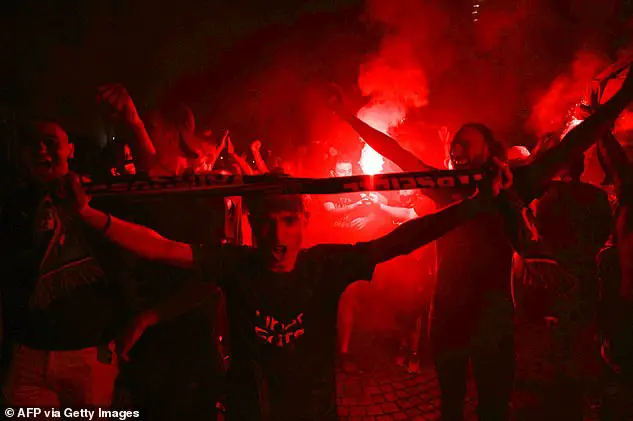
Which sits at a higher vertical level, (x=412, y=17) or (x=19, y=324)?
(x=412, y=17)

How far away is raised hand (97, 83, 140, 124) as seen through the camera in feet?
11.3

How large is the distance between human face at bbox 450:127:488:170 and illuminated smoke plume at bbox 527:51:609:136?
12.3ft

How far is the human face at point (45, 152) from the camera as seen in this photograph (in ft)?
8.79

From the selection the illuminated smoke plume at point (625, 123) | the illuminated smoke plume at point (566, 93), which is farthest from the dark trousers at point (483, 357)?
the illuminated smoke plume at point (625, 123)

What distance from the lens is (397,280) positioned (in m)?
6.71

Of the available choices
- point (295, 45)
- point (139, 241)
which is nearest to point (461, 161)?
point (139, 241)

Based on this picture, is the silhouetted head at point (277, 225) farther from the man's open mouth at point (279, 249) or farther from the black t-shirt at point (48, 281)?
the black t-shirt at point (48, 281)

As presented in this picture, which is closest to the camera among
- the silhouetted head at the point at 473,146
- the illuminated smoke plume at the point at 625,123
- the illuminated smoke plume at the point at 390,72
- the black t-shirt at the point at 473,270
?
the black t-shirt at the point at 473,270

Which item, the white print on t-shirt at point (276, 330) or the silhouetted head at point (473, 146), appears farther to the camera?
the silhouetted head at point (473, 146)

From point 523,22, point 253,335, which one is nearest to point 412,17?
point 523,22

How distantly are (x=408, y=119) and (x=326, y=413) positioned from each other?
286 inches

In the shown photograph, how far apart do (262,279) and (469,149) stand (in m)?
2.18

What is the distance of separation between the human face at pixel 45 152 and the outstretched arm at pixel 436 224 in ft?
7.95

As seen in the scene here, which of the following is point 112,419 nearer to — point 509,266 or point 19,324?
point 19,324
